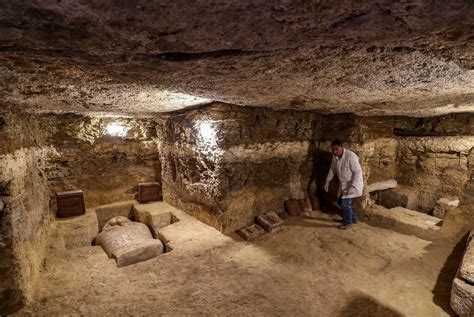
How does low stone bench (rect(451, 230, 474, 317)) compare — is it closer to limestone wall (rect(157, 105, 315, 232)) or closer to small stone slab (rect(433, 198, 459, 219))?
limestone wall (rect(157, 105, 315, 232))

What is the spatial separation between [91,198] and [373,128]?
5.95 m

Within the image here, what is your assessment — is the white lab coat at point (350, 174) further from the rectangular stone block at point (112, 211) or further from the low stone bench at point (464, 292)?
the rectangular stone block at point (112, 211)

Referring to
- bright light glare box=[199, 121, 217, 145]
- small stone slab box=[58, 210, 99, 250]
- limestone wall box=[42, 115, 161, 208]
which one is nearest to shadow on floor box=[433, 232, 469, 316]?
bright light glare box=[199, 121, 217, 145]

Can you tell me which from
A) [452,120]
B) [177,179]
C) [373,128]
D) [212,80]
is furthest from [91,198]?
[452,120]

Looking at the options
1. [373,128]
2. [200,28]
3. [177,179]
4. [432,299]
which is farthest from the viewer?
[373,128]

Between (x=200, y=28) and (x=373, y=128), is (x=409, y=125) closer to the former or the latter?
(x=373, y=128)

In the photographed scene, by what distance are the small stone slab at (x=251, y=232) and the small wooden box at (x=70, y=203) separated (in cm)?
288

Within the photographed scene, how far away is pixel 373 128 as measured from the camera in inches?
213

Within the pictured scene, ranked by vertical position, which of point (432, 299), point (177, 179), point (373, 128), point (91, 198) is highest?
point (373, 128)

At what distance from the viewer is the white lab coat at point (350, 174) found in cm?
417

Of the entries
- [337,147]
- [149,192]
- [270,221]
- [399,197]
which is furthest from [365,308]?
[149,192]

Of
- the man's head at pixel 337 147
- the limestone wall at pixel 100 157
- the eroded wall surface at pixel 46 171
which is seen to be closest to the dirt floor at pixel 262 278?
the eroded wall surface at pixel 46 171

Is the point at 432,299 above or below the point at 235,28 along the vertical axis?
below

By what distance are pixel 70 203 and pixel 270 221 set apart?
136 inches
